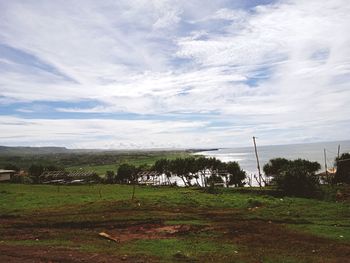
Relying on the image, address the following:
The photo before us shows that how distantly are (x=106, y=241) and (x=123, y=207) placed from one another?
9.45 m

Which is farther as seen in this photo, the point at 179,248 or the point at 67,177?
the point at 67,177

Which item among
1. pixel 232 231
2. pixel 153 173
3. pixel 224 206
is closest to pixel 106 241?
pixel 232 231

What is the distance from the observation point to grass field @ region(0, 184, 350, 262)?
49.9 feet

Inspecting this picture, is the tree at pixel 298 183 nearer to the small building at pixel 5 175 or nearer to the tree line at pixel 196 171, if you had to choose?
the tree line at pixel 196 171

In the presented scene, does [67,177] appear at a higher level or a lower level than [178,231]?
higher

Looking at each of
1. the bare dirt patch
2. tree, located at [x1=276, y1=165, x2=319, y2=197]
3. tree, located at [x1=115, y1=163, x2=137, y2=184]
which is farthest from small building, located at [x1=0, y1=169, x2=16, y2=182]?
the bare dirt patch

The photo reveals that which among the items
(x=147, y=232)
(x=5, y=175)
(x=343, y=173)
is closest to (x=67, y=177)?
(x=5, y=175)

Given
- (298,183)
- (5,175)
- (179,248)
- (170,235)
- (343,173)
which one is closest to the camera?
(179,248)

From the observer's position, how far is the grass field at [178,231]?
1522 centimetres

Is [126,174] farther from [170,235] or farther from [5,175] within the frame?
[170,235]

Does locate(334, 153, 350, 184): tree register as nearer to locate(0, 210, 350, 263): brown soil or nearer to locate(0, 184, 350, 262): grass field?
locate(0, 184, 350, 262): grass field

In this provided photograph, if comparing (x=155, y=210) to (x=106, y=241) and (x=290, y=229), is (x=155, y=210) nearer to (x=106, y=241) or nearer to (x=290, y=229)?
(x=106, y=241)

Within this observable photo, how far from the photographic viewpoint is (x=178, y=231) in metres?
19.9

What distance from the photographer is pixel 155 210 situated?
26.8 meters
